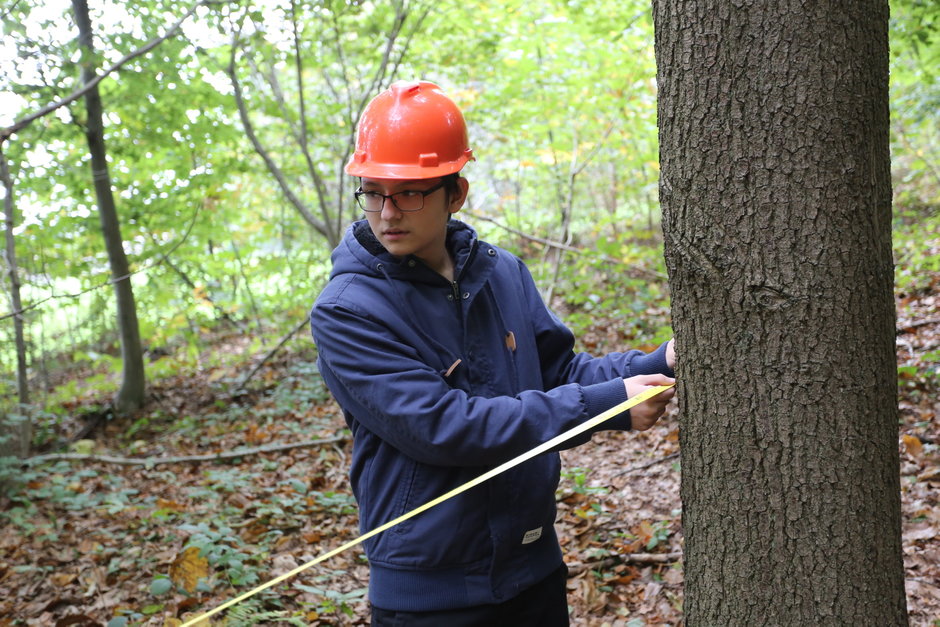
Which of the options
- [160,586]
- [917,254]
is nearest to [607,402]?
[160,586]

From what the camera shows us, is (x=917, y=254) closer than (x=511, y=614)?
No

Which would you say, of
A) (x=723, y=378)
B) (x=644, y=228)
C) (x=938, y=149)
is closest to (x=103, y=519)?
(x=723, y=378)

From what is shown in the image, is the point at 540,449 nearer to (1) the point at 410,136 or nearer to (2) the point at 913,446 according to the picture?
(1) the point at 410,136

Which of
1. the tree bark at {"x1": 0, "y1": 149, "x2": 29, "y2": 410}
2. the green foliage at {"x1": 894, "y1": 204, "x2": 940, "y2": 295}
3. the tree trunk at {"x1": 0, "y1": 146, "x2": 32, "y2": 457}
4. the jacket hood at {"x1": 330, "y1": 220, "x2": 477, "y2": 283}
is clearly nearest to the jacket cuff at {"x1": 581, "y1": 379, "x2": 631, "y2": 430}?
the jacket hood at {"x1": 330, "y1": 220, "x2": 477, "y2": 283}

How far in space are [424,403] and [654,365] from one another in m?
0.69

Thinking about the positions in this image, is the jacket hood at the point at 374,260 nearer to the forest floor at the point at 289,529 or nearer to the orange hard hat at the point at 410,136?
the orange hard hat at the point at 410,136

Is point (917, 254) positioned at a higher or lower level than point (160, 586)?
higher

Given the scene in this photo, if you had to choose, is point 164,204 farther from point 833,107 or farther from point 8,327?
point 833,107

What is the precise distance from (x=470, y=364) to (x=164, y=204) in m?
6.93

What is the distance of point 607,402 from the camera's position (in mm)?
1607

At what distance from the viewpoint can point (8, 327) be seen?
21.3 feet

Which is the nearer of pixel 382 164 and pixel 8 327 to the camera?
pixel 382 164

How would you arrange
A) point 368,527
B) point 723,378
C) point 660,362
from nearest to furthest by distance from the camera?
point 723,378 → point 368,527 → point 660,362

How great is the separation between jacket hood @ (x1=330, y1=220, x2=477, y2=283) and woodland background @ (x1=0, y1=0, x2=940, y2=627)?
1758 millimetres
